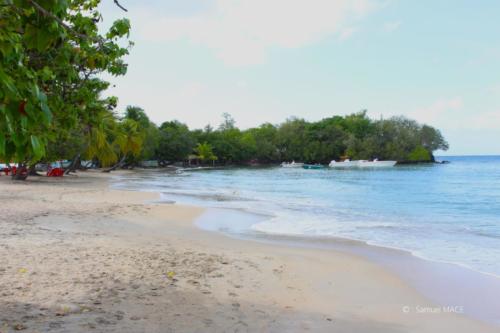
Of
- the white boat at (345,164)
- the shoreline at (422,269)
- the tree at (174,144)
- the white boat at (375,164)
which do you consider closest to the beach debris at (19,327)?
the shoreline at (422,269)

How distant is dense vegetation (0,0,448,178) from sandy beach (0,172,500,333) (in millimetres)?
1879

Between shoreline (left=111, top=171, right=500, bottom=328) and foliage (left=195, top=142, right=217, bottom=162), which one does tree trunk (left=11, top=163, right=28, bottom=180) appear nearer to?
shoreline (left=111, top=171, right=500, bottom=328)

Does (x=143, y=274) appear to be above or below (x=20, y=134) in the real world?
below

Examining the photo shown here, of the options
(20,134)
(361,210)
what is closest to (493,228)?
(361,210)

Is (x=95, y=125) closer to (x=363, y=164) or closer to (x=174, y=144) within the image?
(x=174, y=144)

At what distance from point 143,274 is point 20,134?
15.1 ft

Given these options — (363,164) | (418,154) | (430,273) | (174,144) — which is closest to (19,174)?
(430,273)

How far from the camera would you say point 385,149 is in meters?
103

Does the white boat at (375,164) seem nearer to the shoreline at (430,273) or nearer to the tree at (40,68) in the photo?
the shoreline at (430,273)

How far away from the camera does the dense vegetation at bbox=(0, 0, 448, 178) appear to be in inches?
86.2

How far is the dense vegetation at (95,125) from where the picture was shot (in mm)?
2189

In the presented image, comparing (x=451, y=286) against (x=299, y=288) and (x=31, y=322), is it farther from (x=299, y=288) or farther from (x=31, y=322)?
(x=31, y=322)

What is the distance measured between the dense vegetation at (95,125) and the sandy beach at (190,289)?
1879 mm

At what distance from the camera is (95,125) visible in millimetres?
6012
